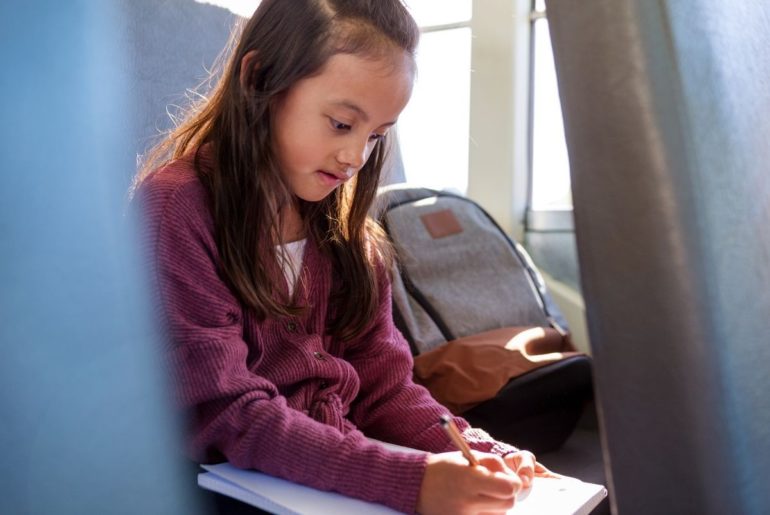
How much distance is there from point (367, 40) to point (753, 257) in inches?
22.2

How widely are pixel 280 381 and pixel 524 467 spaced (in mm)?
262

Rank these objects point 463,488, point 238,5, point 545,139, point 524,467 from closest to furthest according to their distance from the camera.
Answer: point 463,488
point 524,467
point 238,5
point 545,139

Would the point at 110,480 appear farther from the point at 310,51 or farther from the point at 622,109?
the point at 622,109

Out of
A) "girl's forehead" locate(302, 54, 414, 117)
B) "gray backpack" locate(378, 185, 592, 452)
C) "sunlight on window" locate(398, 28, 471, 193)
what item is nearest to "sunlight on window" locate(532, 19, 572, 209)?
"sunlight on window" locate(398, 28, 471, 193)

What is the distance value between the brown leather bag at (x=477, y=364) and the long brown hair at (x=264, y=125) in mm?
378

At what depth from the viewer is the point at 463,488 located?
2.07 feet

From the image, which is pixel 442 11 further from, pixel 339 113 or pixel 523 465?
pixel 523 465

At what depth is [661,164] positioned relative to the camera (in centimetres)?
31

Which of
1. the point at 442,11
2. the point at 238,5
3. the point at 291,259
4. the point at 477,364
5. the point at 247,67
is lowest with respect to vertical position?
the point at 477,364

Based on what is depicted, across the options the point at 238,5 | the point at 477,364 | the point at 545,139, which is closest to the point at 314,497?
the point at 477,364

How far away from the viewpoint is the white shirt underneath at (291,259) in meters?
0.89

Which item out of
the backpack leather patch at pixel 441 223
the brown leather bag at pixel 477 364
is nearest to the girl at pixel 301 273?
the brown leather bag at pixel 477 364

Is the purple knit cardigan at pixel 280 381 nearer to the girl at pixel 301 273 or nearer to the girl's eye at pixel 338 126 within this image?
the girl at pixel 301 273

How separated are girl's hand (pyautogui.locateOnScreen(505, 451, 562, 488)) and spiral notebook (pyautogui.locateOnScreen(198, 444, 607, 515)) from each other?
0.04 ft
